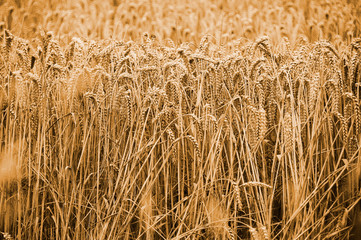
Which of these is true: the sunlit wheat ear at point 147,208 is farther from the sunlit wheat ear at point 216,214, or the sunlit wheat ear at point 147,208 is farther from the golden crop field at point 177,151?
the sunlit wheat ear at point 216,214

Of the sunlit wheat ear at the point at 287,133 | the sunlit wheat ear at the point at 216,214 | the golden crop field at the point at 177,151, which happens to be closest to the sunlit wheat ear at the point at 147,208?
the golden crop field at the point at 177,151

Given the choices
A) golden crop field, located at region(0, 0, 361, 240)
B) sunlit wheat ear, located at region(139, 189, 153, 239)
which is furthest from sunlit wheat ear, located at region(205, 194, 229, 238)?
sunlit wheat ear, located at region(139, 189, 153, 239)

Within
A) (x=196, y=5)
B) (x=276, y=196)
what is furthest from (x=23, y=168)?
(x=196, y=5)

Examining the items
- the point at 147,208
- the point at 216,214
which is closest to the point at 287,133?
the point at 216,214

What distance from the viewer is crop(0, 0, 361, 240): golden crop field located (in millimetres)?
1150

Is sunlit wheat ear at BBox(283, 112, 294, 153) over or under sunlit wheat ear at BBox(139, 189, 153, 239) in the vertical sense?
over

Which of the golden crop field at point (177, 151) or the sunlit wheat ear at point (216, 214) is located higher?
the golden crop field at point (177, 151)

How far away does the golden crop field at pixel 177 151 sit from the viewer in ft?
3.77

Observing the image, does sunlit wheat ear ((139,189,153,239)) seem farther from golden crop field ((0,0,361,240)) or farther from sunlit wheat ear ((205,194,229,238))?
sunlit wheat ear ((205,194,229,238))

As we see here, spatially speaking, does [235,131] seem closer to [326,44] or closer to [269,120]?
[269,120]

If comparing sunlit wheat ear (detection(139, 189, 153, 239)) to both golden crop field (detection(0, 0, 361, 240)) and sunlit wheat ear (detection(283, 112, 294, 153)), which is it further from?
sunlit wheat ear (detection(283, 112, 294, 153))

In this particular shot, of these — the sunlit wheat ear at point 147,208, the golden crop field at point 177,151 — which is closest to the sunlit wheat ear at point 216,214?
the golden crop field at point 177,151

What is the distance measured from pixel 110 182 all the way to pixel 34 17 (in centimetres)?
343

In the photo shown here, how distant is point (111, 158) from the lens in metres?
1.37
